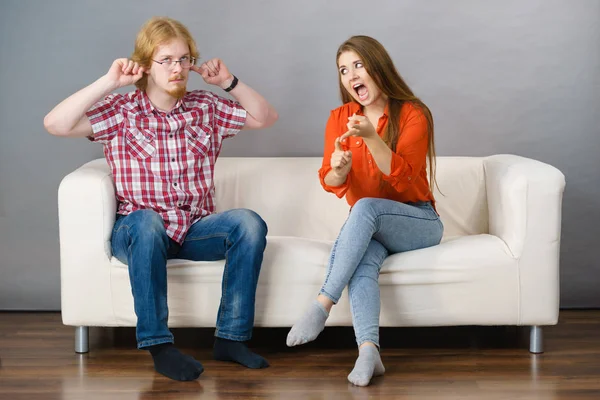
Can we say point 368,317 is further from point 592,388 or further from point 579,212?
point 579,212

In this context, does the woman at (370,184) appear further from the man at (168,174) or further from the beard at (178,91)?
the beard at (178,91)

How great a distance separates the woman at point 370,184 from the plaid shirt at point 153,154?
45cm

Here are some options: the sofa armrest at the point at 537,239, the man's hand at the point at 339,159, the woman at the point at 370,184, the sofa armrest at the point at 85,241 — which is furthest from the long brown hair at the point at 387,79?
the sofa armrest at the point at 85,241

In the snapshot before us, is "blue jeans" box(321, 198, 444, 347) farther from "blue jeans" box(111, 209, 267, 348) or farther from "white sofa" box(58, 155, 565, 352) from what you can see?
"blue jeans" box(111, 209, 267, 348)

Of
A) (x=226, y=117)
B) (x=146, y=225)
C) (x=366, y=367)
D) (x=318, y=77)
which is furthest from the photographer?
(x=318, y=77)

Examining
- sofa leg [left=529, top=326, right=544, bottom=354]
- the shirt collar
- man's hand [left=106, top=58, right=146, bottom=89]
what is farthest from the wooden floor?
man's hand [left=106, top=58, right=146, bottom=89]

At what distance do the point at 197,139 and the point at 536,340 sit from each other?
4.39ft

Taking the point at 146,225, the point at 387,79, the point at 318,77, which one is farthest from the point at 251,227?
the point at 318,77

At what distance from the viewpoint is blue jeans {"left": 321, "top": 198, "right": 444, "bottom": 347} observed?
267cm

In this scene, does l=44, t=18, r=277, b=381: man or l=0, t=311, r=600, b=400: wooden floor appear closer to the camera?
l=0, t=311, r=600, b=400: wooden floor

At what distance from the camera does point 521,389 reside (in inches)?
99.9

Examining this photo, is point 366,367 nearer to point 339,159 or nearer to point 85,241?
point 339,159

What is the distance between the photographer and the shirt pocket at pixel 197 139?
2.94m

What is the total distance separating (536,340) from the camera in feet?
9.57
